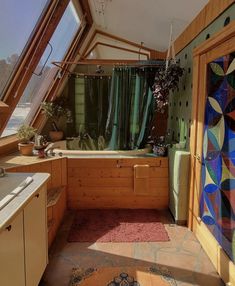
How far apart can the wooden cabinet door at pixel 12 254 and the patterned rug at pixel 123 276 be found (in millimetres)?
678

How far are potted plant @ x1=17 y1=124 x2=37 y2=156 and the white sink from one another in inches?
48.5

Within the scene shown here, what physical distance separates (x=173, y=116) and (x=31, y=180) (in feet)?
8.11

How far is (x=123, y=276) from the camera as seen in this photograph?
2.12 metres

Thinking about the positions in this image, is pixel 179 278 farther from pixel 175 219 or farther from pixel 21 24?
pixel 21 24

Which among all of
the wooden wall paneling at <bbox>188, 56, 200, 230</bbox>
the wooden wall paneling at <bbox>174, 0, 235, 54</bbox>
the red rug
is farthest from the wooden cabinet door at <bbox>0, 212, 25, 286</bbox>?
the wooden wall paneling at <bbox>174, 0, 235, 54</bbox>

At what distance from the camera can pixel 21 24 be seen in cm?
243

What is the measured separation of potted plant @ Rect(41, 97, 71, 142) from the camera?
4195mm

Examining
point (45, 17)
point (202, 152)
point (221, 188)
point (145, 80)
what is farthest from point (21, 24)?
point (221, 188)

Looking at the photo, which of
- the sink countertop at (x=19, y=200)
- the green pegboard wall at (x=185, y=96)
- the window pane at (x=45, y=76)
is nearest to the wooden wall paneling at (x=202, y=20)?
the green pegboard wall at (x=185, y=96)

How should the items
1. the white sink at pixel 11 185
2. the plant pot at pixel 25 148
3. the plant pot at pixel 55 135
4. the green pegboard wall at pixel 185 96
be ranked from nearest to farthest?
the white sink at pixel 11 185 < the green pegboard wall at pixel 185 96 < the plant pot at pixel 25 148 < the plant pot at pixel 55 135

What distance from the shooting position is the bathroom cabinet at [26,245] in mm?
1311

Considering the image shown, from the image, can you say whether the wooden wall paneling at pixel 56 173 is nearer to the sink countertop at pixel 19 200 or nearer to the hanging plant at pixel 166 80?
the sink countertop at pixel 19 200

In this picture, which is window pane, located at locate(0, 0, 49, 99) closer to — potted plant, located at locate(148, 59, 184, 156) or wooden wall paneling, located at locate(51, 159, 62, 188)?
wooden wall paneling, located at locate(51, 159, 62, 188)

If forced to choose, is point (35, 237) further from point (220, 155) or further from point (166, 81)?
point (166, 81)
